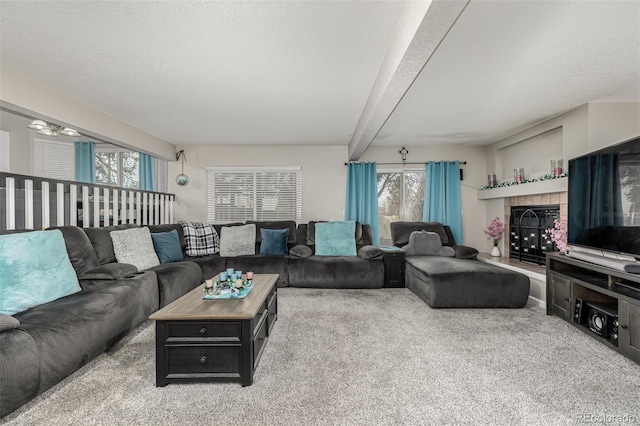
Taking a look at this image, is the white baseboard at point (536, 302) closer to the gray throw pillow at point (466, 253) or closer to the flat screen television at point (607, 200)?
the flat screen television at point (607, 200)

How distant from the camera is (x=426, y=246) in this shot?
461cm

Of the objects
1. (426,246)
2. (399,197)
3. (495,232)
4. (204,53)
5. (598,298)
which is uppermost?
(204,53)

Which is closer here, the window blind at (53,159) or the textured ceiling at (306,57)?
the textured ceiling at (306,57)

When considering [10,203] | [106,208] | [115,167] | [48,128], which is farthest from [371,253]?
[115,167]

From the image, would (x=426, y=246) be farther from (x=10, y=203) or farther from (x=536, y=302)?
(x=10, y=203)

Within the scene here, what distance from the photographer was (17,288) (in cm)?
196

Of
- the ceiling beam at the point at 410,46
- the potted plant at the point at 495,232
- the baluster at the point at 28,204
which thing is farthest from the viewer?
the potted plant at the point at 495,232

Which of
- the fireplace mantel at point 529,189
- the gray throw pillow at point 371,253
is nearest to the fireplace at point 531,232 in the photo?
the fireplace mantel at point 529,189

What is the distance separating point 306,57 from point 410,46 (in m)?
0.92

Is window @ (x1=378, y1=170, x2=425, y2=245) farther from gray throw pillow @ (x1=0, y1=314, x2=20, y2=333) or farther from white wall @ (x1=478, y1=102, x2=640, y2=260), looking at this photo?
gray throw pillow @ (x1=0, y1=314, x2=20, y2=333)

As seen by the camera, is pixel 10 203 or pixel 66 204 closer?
pixel 10 203

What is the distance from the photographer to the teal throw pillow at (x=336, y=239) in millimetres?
4590

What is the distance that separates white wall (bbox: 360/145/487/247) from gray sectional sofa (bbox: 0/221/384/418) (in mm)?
1938

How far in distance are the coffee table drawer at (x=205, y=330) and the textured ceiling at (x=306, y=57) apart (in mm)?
1899
